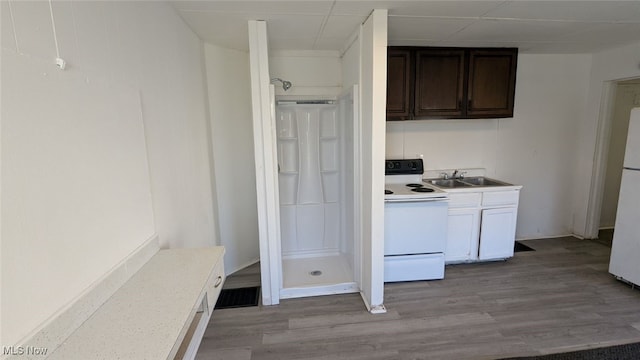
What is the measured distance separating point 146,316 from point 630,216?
370cm

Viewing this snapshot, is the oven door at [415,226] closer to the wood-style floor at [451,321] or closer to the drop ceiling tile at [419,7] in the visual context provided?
the wood-style floor at [451,321]

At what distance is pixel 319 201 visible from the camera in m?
3.50

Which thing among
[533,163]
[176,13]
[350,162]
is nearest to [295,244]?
[350,162]

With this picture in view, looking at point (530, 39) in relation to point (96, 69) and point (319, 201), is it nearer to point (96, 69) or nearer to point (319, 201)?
point (319, 201)

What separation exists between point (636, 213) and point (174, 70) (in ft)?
12.9

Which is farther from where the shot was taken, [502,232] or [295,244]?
[295,244]

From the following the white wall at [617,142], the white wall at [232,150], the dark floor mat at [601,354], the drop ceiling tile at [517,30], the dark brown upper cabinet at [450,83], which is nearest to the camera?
the dark floor mat at [601,354]

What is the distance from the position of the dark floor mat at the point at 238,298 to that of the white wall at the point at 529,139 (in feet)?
6.99

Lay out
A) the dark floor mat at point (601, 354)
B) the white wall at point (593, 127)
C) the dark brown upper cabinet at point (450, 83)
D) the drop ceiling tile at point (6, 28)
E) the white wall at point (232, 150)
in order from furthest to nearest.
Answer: the white wall at point (593, 127)
the dark brown upper cabinet at point (450, 83)
the white wall at point (232, 150)
the dark floor mat at point (601, 354)
the drop ceiling tile at point (6, 28)

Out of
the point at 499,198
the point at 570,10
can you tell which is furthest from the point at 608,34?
the point at 499,198

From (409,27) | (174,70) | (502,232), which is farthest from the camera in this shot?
(502,232)

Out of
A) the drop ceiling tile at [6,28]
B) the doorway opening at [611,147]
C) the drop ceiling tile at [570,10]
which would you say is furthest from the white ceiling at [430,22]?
the drop ceiling tile at [6,28]

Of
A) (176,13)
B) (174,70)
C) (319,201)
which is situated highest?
(176,13)

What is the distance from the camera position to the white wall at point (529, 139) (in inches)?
142
